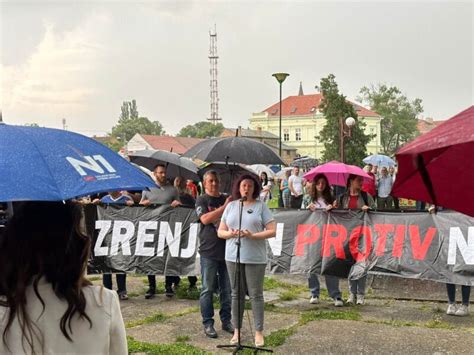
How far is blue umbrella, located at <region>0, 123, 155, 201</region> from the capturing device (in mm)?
2199

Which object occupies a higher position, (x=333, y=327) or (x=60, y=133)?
(x=60, y=133)

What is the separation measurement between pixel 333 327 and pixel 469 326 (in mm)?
1575

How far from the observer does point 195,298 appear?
27.9 feet

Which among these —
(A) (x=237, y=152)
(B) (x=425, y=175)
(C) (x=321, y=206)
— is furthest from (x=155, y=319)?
(B) (x=425, y=175)

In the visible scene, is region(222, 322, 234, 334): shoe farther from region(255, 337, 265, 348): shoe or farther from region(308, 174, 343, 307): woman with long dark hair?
region(308, 174, 343, 307): woman with long dark hair

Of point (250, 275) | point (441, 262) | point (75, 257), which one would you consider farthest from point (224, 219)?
point (75, 257)

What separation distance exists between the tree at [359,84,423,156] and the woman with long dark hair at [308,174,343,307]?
87607 mm

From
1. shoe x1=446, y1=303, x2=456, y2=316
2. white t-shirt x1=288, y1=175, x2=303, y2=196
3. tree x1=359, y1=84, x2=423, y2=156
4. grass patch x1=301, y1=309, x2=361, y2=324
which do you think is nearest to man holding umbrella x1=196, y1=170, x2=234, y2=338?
grass patch x1=301, y1=309, x2=361, y2=324

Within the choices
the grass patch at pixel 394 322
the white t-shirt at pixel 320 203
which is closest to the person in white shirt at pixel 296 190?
the white t-shirt at pixel 320 203

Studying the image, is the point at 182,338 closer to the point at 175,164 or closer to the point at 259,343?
the point at 259,343

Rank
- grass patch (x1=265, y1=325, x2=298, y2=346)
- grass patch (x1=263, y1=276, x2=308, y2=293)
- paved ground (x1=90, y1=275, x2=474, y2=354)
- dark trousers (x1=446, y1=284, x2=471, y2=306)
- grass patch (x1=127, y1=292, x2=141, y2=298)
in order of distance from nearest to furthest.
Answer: paved ground (x1=90, y1=275, x2=474, y2=354) < grass patch (x1=265, y1=325, x2=298, y2=346) < dark trousers (x1=446, y1=284, x2=471, y2=306) < grass patch (x1=127, y1=292, x2=141, y2=298) < grass patch (x1=263, y1=276, x2=308, y2=293)

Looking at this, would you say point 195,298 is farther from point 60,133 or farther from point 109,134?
point 109,134

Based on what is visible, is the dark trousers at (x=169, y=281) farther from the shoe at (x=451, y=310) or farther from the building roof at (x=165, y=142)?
the building roof at (x=165, y=142)

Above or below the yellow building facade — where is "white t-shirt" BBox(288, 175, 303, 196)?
below
